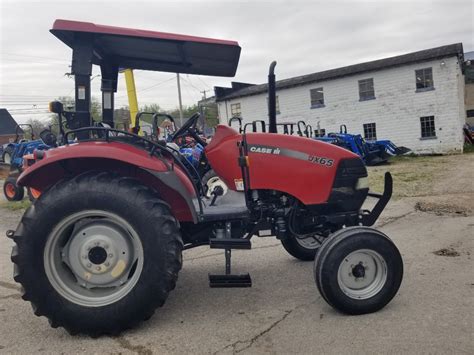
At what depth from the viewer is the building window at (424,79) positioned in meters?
22.8

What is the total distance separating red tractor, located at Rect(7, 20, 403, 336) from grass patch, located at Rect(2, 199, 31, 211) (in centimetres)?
812

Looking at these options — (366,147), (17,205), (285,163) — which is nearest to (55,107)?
(285,163)

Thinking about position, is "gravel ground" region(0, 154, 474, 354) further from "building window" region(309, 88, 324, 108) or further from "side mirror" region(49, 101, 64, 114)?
"building window" region(309, 88, 324, 108)

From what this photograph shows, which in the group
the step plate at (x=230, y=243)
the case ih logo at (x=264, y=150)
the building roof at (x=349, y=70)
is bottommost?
the step plate at (x=230, y=243)

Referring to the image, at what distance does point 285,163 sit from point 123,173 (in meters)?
1.34

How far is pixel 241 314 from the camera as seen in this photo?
3.62 meters

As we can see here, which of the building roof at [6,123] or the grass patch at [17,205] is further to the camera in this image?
the building roof at [6,123]

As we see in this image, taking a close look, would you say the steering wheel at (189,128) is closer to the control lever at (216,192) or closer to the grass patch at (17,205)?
the control lever at (216,192)

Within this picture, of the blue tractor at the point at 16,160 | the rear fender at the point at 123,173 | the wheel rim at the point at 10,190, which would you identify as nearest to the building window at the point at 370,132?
the blue tractor at the point at 16,160

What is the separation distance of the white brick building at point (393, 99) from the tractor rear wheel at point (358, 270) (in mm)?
20482

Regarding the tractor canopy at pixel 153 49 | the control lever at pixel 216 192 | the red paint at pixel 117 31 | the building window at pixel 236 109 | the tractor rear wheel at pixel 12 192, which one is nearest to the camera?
the red paint at pixel 117 31

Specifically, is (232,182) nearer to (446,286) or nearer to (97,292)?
(97,292)

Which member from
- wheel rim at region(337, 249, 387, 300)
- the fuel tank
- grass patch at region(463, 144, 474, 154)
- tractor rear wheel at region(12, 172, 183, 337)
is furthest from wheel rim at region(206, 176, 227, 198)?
grass patch at region(463, 144, 474, 154)

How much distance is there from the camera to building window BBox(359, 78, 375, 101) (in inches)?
984
